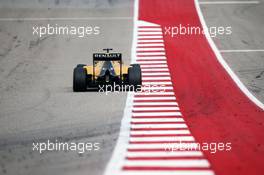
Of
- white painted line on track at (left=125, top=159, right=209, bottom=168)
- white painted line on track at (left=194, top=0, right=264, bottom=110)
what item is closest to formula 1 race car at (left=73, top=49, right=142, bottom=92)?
white painted line on track at (left=194, top=0, right=264, bottom=110)

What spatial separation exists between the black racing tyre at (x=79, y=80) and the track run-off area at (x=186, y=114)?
1.52 meters

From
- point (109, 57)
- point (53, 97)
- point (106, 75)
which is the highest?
point (109, 57)

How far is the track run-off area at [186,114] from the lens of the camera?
11.7 m

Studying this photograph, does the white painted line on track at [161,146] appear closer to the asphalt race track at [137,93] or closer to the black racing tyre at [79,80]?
the asphalt race track at [137,93]

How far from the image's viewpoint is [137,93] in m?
17.3

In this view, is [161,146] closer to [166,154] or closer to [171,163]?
[166,154]

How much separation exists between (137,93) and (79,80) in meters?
1.84

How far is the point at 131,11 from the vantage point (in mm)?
30312

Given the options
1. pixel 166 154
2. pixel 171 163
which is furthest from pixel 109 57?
pixel 171 163

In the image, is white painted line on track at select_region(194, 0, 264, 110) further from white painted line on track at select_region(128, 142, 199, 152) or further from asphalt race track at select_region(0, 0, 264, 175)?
white painted line on track at select_region(128, 142, 199, 152)

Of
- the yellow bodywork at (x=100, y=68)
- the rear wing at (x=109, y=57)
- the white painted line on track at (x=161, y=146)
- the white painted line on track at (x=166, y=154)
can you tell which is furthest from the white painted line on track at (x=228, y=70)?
the white painted line on track at (x=166, y=154)

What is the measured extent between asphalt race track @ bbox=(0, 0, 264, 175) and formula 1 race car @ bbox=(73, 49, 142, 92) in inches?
14.7

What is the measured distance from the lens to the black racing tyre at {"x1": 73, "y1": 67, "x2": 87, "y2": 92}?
17.1m

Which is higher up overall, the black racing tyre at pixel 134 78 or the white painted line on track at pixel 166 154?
the black racing tyre at pixel 134 78
